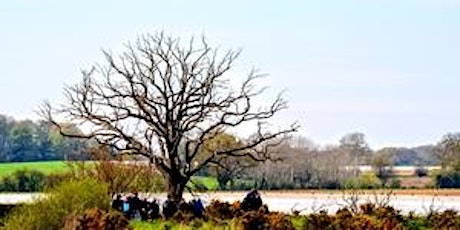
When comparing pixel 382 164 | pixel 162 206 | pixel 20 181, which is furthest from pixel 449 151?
pixel 162 206

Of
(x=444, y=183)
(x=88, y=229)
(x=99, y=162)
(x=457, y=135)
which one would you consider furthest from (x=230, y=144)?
(x=88, y=229)

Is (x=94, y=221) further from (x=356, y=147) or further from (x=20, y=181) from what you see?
(x=356, y=147)

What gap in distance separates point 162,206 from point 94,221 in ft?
32.3

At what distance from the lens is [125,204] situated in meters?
34.1

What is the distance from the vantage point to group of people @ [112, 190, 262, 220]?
31.9 metres

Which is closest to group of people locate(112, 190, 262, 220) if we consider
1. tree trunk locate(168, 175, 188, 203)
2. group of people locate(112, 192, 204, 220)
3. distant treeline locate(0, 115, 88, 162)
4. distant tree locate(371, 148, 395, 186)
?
group of people locate(112, 192, 204, 220)

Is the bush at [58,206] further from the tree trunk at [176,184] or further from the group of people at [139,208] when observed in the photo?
the tree trunk at [176,184]

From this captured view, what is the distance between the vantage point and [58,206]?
26.7 meters

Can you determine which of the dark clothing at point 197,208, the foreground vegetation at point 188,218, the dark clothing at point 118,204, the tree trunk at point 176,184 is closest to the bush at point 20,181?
the tree trunk at point 176,184

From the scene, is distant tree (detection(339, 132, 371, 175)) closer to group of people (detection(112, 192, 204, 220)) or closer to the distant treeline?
the distant treeline

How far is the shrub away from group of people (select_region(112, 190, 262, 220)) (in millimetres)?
5890

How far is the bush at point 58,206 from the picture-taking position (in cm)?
2567

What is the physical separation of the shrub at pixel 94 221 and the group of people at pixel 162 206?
19.3ft

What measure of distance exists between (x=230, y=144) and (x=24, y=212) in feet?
80.2
